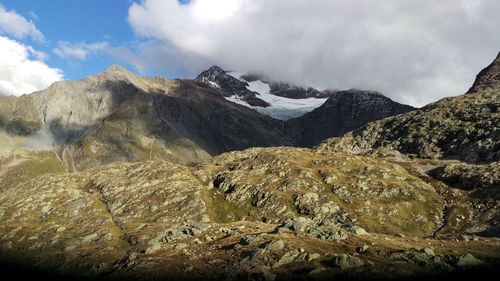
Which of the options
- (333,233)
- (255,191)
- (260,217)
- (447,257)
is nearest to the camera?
(447,257)

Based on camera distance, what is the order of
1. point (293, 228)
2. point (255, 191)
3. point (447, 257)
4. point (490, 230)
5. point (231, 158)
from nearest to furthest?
point (447, 257) < point (293, 228) < point (490, 230) < point (255, 191) < point (231, 158)

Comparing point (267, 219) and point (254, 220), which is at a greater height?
point (267, 219)

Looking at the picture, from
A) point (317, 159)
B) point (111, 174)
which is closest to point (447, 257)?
point (317, 159)

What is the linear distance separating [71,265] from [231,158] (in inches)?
4673

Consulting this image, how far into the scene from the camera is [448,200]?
12344 cm

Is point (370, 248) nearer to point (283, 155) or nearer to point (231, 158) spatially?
point (283, 155)

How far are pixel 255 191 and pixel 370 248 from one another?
252ft

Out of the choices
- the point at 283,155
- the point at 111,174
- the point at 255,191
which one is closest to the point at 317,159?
the point at 283,155

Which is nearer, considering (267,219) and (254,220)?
(267,219)

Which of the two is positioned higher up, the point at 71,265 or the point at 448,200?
the point at 448,200

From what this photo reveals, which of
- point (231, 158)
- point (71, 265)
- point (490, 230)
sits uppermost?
point (231, 158)

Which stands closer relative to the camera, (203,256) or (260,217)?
(203,256)

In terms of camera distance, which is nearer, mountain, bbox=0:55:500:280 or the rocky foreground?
mountain, bbox=0:55:500:280

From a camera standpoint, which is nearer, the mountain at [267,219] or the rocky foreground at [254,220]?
the mountain at [267,219]
